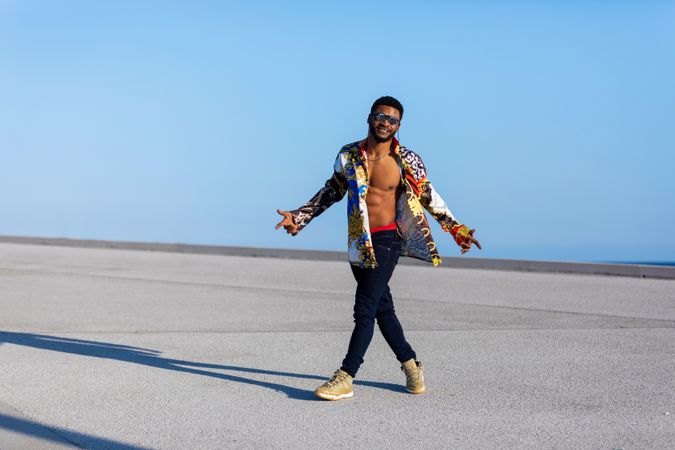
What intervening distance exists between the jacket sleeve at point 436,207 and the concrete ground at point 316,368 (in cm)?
113

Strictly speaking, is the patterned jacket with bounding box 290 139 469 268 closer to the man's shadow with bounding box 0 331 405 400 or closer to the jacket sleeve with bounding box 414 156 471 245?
the jacket sleeve with bounding box 414 156 471 245

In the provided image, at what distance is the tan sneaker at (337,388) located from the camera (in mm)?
6250

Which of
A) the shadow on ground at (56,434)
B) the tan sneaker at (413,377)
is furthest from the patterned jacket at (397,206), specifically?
the shadow on ground at (56,434)

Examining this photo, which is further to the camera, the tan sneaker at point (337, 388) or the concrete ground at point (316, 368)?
the tan sneaker at point (337, 388)

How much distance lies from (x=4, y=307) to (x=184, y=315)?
2.63 meters

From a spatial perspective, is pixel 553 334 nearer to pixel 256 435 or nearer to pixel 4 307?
pixel 256 435

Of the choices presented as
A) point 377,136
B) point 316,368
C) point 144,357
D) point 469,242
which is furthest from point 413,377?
point 144,357

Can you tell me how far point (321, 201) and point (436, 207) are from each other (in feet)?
2.68

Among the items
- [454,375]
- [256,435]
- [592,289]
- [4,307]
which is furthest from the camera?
[592,289]

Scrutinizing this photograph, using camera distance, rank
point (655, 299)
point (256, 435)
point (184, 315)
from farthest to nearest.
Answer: point (655, 299), point (184, 315), point (256, 435)

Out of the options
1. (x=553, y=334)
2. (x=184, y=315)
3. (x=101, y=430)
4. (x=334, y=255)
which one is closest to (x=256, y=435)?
(x=101, y=430)

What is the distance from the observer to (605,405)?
621cm

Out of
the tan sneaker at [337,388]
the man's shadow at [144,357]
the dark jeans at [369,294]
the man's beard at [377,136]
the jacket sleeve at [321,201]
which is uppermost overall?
the man's beard at [377,136]

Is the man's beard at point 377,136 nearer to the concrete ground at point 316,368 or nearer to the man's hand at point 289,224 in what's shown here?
the man's hand at point 289,224
